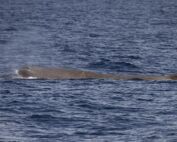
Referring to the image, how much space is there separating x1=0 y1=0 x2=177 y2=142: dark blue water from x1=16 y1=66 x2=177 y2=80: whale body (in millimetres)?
866

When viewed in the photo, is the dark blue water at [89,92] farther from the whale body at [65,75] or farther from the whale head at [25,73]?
the whale body at [65,75]

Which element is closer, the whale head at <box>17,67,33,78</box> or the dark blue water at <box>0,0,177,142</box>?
the dark blue water at <box>0,0,177,142</box>

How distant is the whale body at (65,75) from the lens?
4472cm

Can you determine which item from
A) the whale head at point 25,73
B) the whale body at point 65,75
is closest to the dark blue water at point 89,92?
the whale head at point 25,73

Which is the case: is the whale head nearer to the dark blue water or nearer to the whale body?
the whale body

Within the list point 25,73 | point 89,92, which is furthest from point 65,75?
point 89,92

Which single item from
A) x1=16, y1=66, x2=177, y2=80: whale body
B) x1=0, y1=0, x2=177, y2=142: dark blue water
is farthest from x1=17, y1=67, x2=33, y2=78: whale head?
x1=0, y1=0, x2=177, y2=142: dark blue water

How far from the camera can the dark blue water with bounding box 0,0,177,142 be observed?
3319cm

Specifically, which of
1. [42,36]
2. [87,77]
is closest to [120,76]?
[87,77]

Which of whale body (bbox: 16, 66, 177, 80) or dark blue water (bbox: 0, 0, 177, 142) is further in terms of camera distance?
whale body (bbox: 16, 66, 177, 80)

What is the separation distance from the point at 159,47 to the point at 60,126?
102 ft

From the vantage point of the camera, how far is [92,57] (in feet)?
187

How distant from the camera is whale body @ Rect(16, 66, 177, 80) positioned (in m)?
44.7

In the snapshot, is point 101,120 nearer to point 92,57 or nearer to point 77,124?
point 77,124
